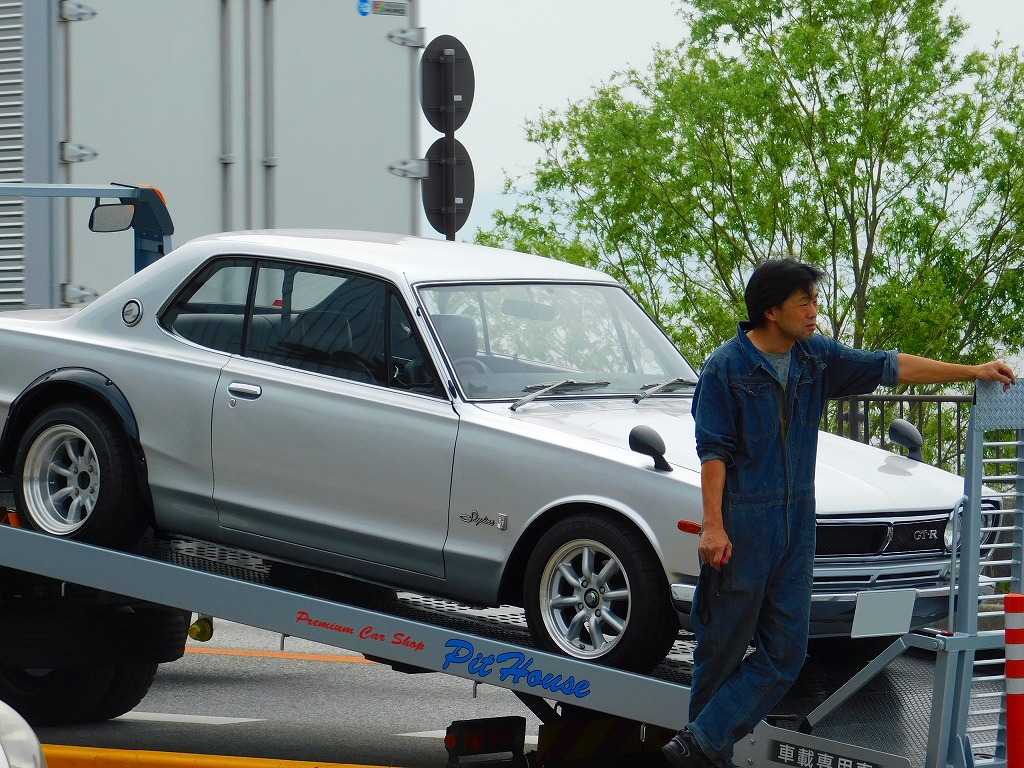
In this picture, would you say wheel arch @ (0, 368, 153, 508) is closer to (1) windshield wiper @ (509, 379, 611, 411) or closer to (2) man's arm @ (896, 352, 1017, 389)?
(1) windshield wiper @ (509, 379, 611, 411)

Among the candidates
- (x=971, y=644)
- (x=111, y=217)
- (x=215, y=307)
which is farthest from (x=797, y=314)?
(x=111, y=217)

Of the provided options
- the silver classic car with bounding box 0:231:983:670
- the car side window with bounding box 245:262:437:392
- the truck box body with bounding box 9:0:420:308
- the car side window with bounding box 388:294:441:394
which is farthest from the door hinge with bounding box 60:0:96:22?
the car side window with bounding box 388:294:441:394

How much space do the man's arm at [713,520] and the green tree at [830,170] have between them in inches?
940

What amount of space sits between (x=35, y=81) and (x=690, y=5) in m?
24.8

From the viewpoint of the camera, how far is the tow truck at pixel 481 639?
16.6 ft

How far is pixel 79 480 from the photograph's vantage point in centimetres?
668

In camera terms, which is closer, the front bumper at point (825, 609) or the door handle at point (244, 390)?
the front bumper at point (825, 609)

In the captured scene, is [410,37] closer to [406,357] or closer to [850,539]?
[406,357]

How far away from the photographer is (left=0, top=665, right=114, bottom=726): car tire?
7.99 metres

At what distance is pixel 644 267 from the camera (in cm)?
3362

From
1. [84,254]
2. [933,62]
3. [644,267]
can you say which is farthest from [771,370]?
[644,267]

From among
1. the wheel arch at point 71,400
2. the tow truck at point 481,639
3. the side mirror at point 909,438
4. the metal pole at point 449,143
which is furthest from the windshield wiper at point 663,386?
the metal pole at point 449,143

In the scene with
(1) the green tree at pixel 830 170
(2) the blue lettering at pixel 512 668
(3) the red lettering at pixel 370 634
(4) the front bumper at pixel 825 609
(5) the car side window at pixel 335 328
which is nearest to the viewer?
(4) the front bumper at pixel 825 609

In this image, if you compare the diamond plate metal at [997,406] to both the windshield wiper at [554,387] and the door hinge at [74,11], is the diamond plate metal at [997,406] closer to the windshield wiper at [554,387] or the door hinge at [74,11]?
the windshield wiper at [554,387]
